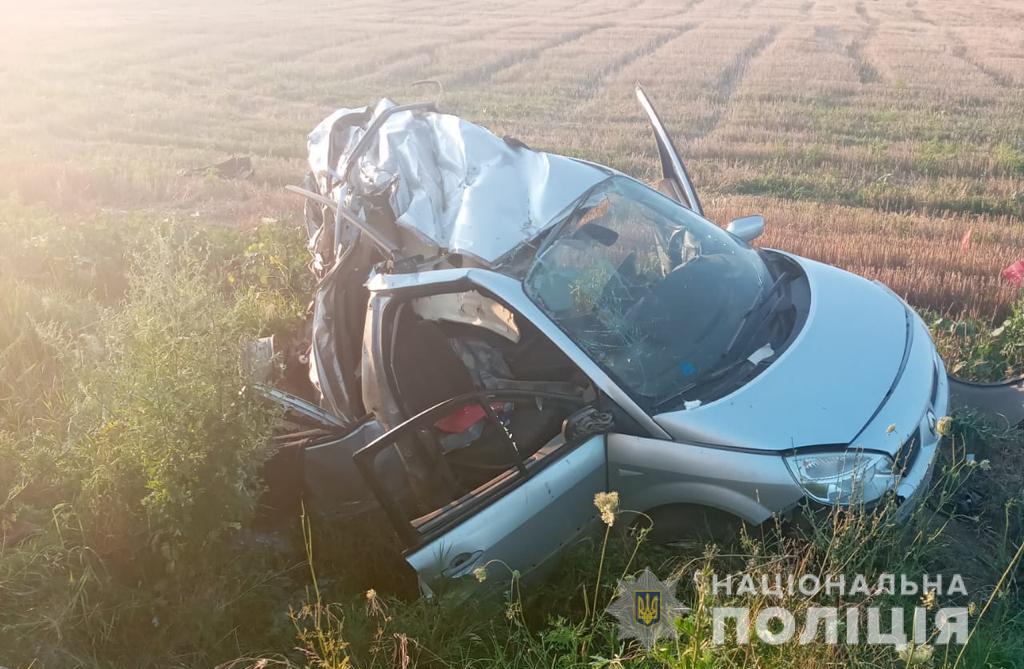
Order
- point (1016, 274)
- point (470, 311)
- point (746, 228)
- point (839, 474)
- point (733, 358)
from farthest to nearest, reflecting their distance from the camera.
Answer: point (1016, 274) → point (746, 228) → point (470, 311) → point (733, 358) → point (839, 474)

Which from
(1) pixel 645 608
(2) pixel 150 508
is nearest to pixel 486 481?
(1) pixel 645 608

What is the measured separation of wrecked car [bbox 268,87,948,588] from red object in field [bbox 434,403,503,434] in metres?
0.01

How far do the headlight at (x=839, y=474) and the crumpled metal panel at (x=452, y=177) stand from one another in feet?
5.44

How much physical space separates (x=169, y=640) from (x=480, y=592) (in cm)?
128

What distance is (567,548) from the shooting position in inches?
143

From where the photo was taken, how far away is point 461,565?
3.40 m

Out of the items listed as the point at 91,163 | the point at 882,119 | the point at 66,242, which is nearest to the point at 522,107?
the point at 882,119

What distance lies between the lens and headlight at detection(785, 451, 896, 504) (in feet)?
10.8

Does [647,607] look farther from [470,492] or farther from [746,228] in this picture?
[746,228]

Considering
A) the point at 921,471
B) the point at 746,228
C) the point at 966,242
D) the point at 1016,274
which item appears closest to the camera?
Answer: the point at 921,471

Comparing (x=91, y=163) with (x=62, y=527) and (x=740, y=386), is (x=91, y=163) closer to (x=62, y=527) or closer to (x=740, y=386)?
(x=62, y=527)

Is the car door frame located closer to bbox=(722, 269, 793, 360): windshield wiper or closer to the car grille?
bbox=(722, 269, 793, 360): windshield wiper

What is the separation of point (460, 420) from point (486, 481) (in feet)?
1.04

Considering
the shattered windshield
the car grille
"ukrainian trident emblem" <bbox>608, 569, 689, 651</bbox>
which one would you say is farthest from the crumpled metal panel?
the car grille
